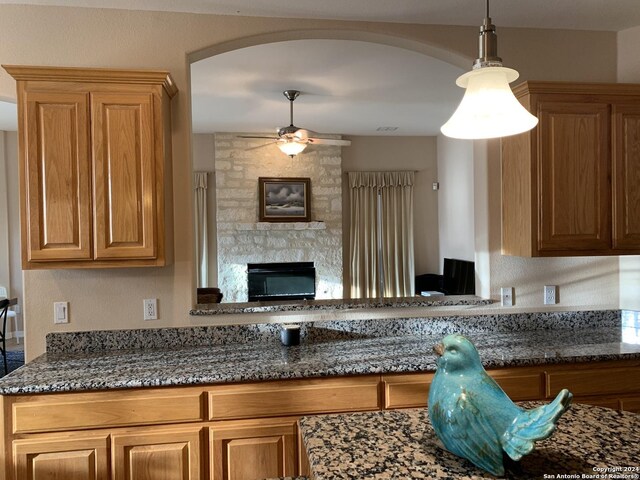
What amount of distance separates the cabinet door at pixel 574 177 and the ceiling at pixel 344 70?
0.60 meters

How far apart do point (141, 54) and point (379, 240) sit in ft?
15.4

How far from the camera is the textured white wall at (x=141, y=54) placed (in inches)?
90.4

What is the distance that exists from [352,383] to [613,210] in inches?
67.6

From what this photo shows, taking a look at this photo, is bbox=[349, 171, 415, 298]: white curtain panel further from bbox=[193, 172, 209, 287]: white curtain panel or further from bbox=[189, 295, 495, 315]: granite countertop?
bbox=[189, 295, 495, 315]: granite countertop

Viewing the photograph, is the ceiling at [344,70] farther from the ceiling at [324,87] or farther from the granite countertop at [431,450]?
the granite countertop at [431,450]

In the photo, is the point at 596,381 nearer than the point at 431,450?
No

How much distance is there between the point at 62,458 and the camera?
181 centimetres

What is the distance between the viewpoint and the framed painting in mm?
6203

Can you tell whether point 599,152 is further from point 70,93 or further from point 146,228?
point 70,93

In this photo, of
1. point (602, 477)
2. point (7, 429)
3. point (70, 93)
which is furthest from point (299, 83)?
point (602, 477)

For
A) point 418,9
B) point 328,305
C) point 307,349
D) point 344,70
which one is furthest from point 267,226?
point 418,9

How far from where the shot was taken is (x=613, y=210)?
7.92ft

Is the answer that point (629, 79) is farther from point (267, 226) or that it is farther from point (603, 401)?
point (267, 226)

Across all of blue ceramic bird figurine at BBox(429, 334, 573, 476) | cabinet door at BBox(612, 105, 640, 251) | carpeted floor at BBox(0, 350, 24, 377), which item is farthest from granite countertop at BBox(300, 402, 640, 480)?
carpeted floor at BBox(0, 350, 24, 377)
